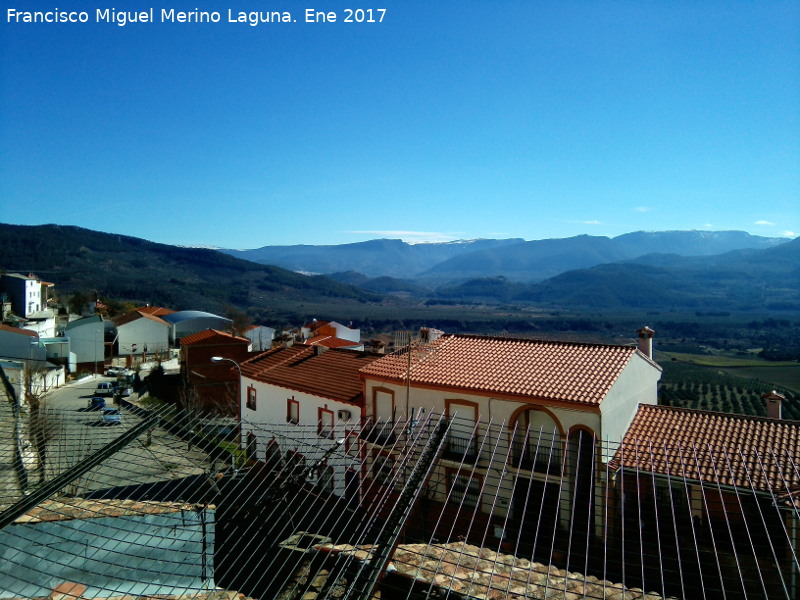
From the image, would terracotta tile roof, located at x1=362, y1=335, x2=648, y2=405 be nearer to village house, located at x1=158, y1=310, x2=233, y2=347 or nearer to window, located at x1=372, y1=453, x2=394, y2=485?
window, located at x1=372, y1=453, x2=394, y2=485

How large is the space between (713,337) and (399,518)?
313 ft

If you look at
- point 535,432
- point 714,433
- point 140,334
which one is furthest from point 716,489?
point 140,334

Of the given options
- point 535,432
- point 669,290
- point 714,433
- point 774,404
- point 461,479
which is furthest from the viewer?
point 669,290

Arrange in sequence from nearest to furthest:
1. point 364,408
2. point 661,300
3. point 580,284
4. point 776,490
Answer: point 776,490
point 364,408
point 661,300
point 580,284

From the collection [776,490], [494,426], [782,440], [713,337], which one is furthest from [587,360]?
[713,337]

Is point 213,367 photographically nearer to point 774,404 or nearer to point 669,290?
point 774,404

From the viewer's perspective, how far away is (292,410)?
16.0 meters

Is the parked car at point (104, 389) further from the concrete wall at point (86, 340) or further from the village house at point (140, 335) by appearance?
the village house at point (140, 335)

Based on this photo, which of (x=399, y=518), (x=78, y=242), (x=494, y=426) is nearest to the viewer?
(x=399, y=518)

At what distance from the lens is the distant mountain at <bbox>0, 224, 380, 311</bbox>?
87.9 metres

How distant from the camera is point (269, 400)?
17016 mm

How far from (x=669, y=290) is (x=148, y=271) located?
141972 mm

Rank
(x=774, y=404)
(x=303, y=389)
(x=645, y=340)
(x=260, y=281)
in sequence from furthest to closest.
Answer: (x=260, y=281) → (x=645, y=340) → (x=303, y=389) → (x=774, y=404)

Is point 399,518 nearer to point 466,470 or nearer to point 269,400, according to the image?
point 466,470
